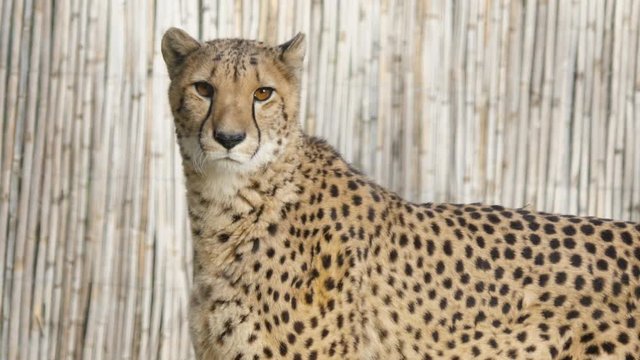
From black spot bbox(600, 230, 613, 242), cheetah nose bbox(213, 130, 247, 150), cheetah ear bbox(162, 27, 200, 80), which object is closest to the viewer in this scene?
cheetah nose bbox(213, 130, 247, 150)

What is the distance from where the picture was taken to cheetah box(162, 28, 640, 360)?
4.31 meters

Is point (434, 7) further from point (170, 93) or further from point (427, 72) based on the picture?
point (170, 93)

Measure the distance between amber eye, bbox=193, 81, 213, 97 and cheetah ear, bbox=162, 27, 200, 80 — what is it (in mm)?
209

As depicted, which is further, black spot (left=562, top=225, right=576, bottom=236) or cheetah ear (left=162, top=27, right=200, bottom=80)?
black spot (left=562, top=225, right=576, bottom=236)

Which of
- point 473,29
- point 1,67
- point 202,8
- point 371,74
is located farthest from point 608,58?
point 1,67

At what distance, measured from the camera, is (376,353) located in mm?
4445

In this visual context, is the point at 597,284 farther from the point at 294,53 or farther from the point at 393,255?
the point at 294,53

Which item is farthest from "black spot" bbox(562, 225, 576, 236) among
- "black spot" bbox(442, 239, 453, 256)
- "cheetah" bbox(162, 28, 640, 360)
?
"black spot" bbox(442, 239, 453, 256)

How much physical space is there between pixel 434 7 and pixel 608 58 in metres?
0.88

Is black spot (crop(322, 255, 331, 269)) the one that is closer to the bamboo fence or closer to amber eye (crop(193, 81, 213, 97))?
amber eye (crop(193, 81, 213, 97))

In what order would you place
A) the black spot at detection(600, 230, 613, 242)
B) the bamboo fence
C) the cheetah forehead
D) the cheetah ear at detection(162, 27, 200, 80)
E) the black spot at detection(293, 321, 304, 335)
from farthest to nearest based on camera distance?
the bamboo fence → the black spot at detection(600, 230, 613, 242) → the cheetah ear at detection(162, 27, 200, 80) → the cheetah forehead → the black spot at detection(293, 321, 304, 335)

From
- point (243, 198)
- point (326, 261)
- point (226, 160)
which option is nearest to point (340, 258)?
point (326, 261)

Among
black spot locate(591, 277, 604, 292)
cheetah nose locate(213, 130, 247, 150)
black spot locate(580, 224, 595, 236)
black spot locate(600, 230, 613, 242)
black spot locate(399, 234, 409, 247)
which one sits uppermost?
cheetah nose locate(213, 130, 247, 150)

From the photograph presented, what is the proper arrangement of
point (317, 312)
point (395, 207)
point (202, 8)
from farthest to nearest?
point (202, 8) < point (395, 207) < point (317, 312)
